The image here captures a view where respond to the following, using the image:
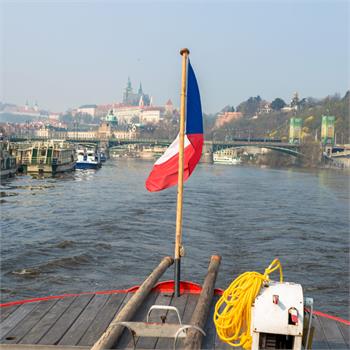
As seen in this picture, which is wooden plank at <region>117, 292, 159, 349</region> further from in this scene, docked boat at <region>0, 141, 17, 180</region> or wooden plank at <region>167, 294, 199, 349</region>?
docked boat at <region>0, 141, 17, 180</region>

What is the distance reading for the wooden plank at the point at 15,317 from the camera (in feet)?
19.9

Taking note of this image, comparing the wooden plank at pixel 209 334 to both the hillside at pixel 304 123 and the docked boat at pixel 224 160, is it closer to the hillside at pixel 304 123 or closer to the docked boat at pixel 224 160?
the docked boat at pixel 224 160

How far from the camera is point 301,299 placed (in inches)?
186

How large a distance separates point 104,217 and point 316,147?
A: 263ft

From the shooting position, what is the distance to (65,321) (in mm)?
6285

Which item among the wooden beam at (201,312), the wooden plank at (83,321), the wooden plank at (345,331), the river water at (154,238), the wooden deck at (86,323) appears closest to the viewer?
the wooden beam at (201,312)

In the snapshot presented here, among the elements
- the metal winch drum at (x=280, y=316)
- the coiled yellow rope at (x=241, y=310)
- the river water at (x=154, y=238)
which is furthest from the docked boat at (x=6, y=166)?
the metal winch drum at (x=280, y=316)

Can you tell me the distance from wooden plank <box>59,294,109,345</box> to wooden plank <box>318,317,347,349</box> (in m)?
2.55

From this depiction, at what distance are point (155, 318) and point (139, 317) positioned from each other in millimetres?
176

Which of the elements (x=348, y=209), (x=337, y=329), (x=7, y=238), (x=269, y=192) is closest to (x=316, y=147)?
(x=269, y=192)

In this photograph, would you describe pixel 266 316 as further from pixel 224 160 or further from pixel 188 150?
pixel 224 160

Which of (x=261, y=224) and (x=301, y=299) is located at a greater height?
(x=301, y=299)

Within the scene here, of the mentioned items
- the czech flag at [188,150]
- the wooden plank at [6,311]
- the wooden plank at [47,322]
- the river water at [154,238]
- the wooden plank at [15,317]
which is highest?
the czech flag at [188,150]

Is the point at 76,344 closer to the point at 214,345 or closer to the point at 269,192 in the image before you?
the point at 214,345
